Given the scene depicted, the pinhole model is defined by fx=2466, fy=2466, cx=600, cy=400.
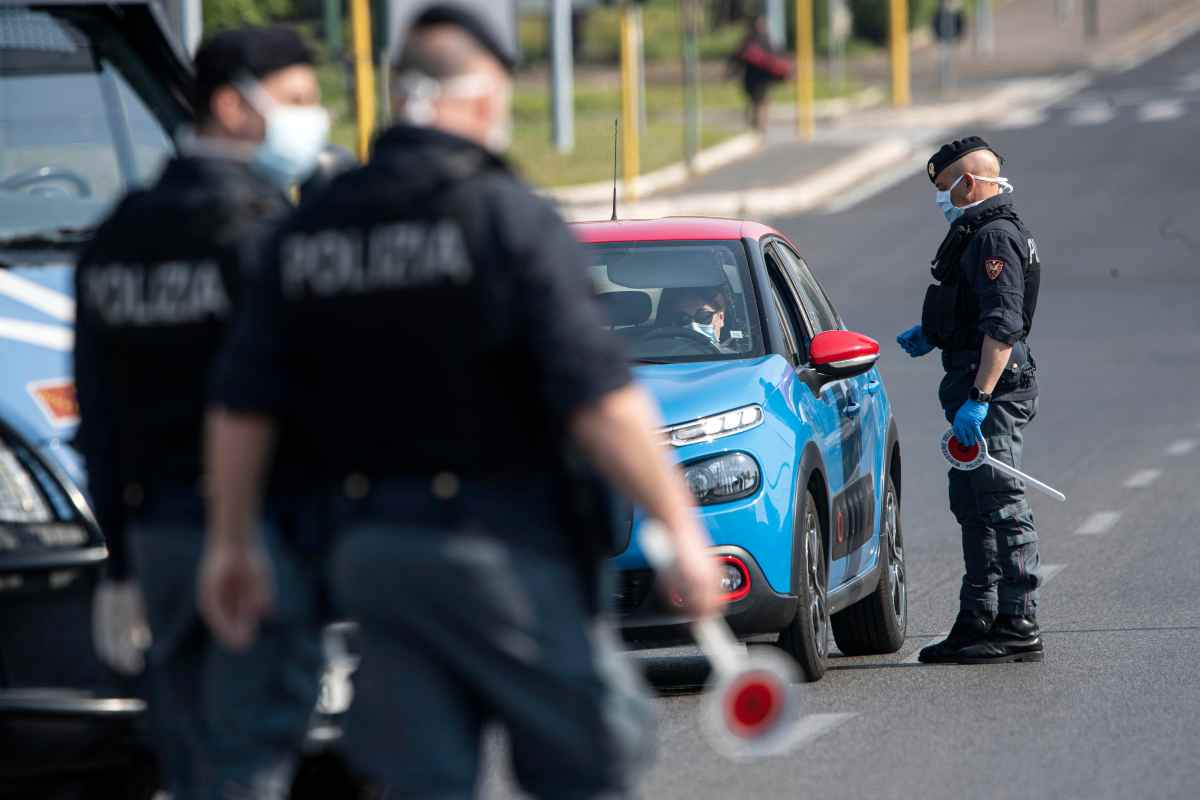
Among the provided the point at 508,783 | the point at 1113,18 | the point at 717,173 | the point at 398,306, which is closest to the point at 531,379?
the point at 398,306

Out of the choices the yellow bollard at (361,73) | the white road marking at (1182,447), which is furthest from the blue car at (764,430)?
the yellow bollard at (361,73)

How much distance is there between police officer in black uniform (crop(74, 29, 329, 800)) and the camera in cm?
425

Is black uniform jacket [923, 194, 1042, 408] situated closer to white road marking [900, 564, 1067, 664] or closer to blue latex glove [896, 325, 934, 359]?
blue latex glove [896, 325, 934, 359]

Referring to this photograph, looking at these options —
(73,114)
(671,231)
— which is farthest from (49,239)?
(671,231)

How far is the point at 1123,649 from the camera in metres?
8.82

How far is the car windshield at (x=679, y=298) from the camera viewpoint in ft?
28.0

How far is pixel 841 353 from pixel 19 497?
362 cm

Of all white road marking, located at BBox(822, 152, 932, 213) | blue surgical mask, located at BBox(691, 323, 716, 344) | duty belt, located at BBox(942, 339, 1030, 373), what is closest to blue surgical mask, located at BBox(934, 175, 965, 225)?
duty belt, located at BBox(942, 339, 1030, 373)

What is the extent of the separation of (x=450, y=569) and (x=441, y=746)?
0.30 meters

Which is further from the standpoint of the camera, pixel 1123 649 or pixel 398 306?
pixel 1123 649

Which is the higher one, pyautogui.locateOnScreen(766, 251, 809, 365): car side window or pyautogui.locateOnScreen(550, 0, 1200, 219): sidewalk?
pyautogui.locateOnScreen(766, 251, 809, 365): car side window

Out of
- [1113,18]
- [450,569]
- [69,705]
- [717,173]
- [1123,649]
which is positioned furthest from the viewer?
[1113,18]

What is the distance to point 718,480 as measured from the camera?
25.3 feet

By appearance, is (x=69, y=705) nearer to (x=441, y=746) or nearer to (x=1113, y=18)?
(x=441, y=746)
